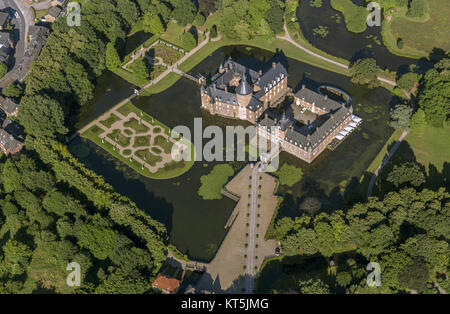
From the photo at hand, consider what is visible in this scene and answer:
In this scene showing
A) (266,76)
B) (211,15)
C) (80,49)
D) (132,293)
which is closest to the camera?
(132,293)

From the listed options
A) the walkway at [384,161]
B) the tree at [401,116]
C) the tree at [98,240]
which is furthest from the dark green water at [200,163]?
the tree at [98,240]

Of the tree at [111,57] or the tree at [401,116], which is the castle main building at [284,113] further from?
the tree at [111,57]

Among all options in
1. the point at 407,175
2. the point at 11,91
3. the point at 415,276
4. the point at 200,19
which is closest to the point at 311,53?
the point at 200,19

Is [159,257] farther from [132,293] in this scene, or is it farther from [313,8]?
[313,8]

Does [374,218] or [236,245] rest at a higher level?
[374,218]

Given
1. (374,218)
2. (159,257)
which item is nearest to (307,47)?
(374,218)

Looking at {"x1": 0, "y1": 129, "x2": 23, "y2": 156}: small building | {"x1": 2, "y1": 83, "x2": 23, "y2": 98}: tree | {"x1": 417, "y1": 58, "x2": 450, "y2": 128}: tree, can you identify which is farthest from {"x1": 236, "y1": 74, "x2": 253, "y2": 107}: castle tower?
{"x1": 2, "y1": 83, "x2": 23, "y2": 98}: tree

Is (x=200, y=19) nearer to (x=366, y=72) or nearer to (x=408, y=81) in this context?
(x=366, y=72)
